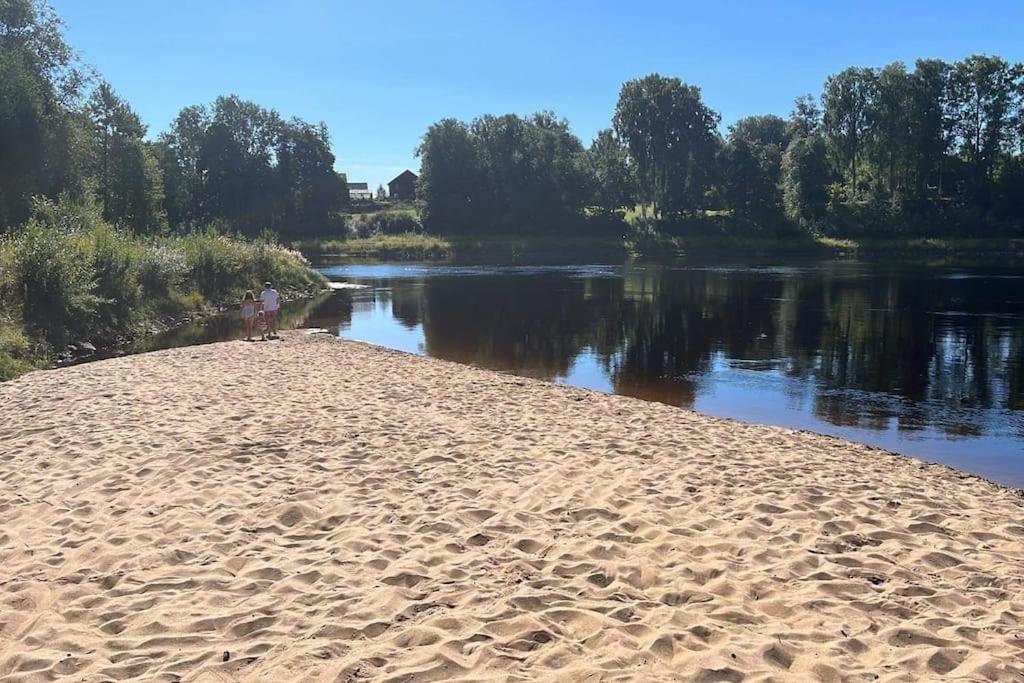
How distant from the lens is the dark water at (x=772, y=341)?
15797mm

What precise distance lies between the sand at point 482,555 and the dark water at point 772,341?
15.4 ft

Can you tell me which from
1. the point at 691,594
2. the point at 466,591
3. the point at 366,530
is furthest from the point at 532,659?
the point at 366,530

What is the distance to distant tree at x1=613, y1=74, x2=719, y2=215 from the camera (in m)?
104

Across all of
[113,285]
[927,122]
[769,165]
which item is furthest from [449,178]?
[113,285]

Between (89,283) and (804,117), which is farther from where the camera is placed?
(804,117)

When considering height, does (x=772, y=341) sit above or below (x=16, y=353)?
below

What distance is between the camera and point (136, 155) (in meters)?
59.1

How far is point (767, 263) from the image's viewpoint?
7338cm

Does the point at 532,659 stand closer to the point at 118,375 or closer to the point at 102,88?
the point at 118,375

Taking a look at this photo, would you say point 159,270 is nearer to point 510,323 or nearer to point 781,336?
point 510,323

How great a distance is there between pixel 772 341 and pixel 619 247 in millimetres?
70407

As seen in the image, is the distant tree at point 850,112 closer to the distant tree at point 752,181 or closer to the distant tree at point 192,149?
the distant tree at point 752,181

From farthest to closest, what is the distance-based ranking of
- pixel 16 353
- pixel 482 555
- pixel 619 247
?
1. pixel 619 247
2. pixel 16 353
3. pixel 482 555

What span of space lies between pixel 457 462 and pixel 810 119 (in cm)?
12618
